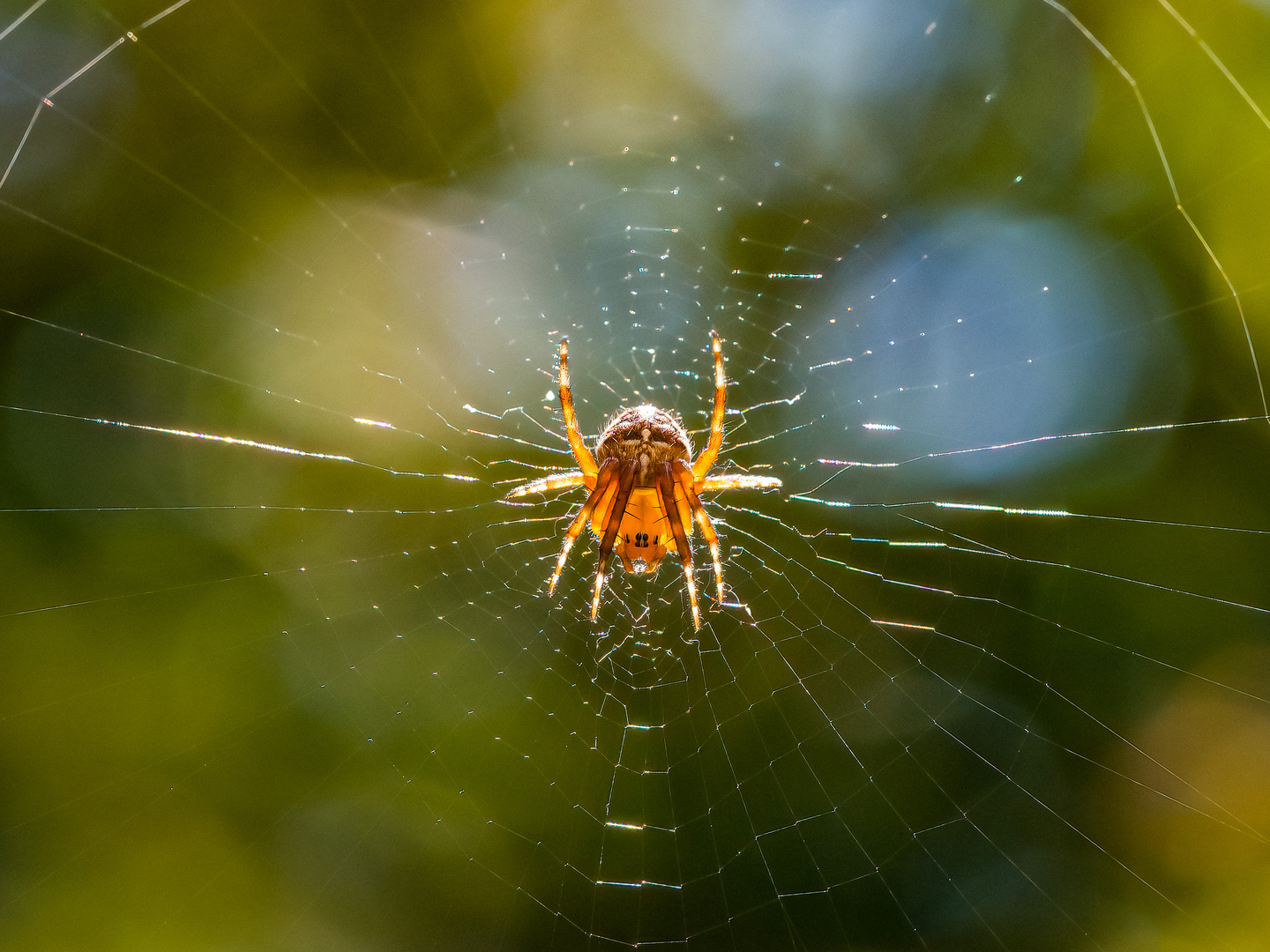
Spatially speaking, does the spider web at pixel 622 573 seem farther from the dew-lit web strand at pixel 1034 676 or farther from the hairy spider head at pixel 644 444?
the hairy spider head at pixel 644 444

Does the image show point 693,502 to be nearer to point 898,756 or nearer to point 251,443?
point 898,756

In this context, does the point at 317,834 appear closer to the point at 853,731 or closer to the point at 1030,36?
the point at 853,731

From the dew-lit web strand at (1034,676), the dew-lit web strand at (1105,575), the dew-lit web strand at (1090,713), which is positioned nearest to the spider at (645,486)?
the dew-lit web strand at (1105,575)

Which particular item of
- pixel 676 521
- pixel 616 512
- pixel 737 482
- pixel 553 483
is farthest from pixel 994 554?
pixel 553 483

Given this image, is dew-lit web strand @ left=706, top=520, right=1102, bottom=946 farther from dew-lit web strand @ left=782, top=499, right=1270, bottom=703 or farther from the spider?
the spider

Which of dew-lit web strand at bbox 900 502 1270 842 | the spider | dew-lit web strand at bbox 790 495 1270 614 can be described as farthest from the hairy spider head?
dew-lit web strand at bbox 900 502 1270 842
